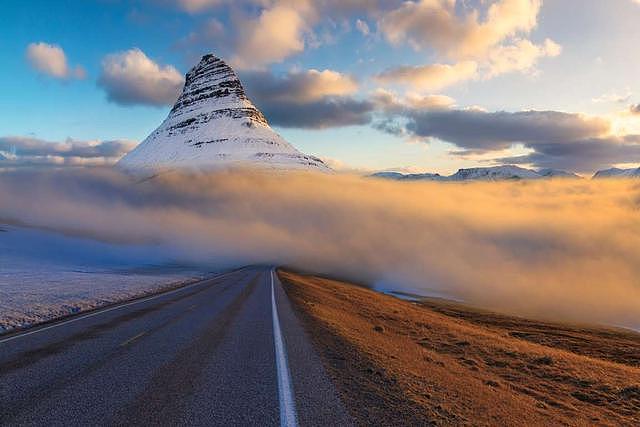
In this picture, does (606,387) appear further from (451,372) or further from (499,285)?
(499,285)

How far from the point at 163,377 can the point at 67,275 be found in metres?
51.4

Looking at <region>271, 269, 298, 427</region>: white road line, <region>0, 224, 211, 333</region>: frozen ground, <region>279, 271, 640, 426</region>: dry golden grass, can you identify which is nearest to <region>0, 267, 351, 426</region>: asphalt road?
<region>271, 269, 298, 427</region>: white road line

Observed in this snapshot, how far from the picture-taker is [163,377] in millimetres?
9570

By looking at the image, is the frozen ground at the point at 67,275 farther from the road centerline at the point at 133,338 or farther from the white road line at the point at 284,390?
the white road line at the point at 284,390

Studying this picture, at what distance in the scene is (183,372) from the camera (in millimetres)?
10086

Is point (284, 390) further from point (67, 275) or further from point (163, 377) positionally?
point (67, 275)

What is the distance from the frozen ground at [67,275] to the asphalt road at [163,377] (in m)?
6.29

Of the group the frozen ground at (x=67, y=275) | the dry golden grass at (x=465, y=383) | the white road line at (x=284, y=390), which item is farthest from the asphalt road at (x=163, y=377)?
the frozen ground at (x=67, y=275)

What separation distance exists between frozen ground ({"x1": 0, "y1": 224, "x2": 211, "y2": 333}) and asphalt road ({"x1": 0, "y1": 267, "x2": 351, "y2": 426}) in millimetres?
6285

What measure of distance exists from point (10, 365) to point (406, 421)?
9.34 m

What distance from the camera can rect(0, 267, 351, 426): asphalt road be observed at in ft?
23.9

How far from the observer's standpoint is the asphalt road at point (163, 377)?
729cm

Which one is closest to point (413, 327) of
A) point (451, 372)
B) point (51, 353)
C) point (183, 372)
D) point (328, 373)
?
point (451, 372)

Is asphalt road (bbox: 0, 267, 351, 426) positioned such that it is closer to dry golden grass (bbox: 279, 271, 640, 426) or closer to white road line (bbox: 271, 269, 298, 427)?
white road line (bbox: 271, 269, 298, 427)
